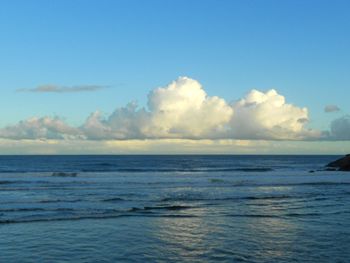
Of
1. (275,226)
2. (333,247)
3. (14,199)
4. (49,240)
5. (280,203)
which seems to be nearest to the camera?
(333,247)

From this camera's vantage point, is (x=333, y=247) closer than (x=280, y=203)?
Yes

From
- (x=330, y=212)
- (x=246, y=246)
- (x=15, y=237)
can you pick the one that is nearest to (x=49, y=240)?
(x=15, y=237)

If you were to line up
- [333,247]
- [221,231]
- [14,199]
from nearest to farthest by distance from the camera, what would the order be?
1. [333,247]
2. [221,231]
3. [14,199]

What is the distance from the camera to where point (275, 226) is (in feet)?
67.8

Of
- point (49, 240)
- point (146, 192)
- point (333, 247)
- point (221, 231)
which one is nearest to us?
point (333, 247)

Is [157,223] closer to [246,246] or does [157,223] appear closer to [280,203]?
[246,246]

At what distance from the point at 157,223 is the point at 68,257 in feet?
24.6

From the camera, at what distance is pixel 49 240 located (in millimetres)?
17719

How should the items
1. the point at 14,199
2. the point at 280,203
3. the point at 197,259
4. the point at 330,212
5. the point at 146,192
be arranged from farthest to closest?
the point at 146,192 → the point at 14,199 → the point at 280,203 → the point at 330,212 → the point at 197,259

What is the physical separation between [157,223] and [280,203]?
36.6ft

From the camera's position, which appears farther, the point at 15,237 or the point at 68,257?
the point at 15,237

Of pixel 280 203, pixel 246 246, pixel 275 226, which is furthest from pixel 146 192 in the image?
pixel 246 246

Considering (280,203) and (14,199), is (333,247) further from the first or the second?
(14,199)

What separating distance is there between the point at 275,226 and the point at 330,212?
19.6ft
